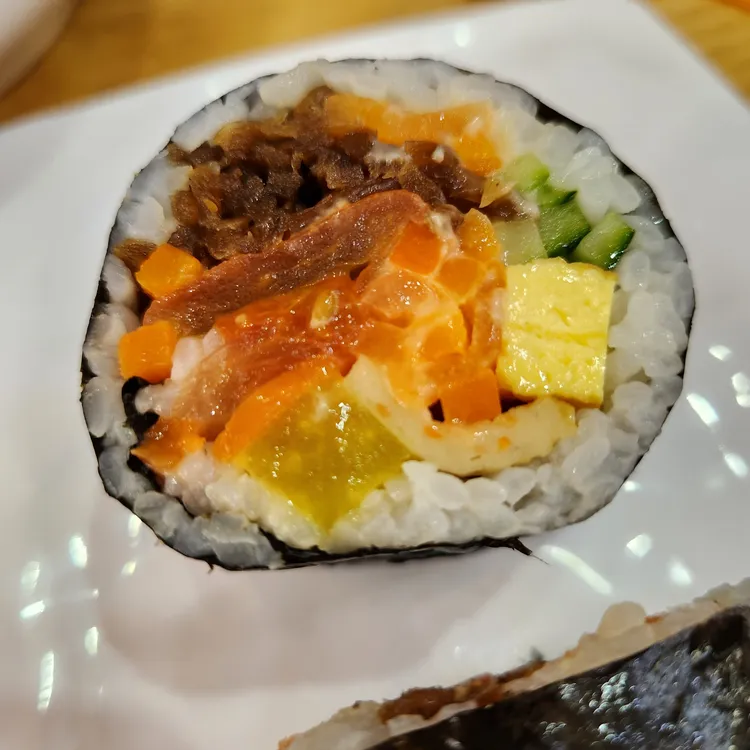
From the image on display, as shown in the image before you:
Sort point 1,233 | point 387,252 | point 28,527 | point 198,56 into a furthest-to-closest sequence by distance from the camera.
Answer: point 198,56
point 1,233
point 28,527
point 387,252

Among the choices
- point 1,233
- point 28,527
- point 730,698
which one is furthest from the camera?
point 1,233

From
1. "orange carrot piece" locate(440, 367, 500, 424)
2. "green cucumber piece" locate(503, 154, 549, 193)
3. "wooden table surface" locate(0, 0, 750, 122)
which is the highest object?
"wooden table surface" locate(0, 0, 750, 122)

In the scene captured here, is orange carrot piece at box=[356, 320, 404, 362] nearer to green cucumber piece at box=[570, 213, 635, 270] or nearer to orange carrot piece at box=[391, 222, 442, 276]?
orange carrot piece at box=[391, 222, 442, 276]

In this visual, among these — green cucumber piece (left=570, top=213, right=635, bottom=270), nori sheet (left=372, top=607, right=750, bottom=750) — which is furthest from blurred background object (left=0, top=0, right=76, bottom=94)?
nori sheet (left=372, top=607, right=750, bottom=750)

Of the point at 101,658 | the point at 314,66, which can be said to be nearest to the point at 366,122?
the point at 314,66

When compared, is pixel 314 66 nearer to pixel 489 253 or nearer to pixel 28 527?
pixel 489 253
